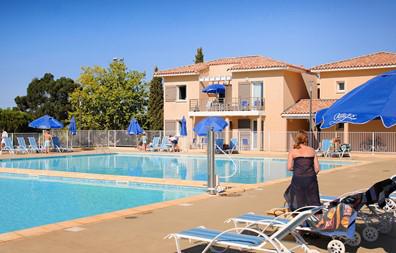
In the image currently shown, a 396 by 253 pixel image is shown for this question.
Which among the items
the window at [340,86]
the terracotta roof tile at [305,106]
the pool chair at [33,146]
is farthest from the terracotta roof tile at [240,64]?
the pool chair at [33,146]

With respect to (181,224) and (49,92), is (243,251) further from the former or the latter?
(49,92)

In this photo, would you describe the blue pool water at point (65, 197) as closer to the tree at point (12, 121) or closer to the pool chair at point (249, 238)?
the pool chair at point (249, 238)

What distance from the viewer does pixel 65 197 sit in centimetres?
Answer: 1369

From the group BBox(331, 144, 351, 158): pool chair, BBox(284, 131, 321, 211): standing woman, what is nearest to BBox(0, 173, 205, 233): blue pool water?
BBox(284, 131, 321, 211): standing woman

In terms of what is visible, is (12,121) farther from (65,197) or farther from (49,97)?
(65,197)

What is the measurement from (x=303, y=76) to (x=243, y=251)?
3018 cm

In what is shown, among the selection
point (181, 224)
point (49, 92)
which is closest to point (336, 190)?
point (181, 224)

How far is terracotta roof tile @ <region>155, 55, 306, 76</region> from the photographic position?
32.9 m

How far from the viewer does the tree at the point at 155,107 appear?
156ft

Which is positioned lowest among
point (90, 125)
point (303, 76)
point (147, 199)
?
point (147, 199)

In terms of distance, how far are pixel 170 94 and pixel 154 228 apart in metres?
30.1

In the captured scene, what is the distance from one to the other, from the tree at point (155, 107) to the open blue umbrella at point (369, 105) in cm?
4179

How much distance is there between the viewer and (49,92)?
203 ft

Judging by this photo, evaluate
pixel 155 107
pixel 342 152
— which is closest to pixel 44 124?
pixel 342 152
